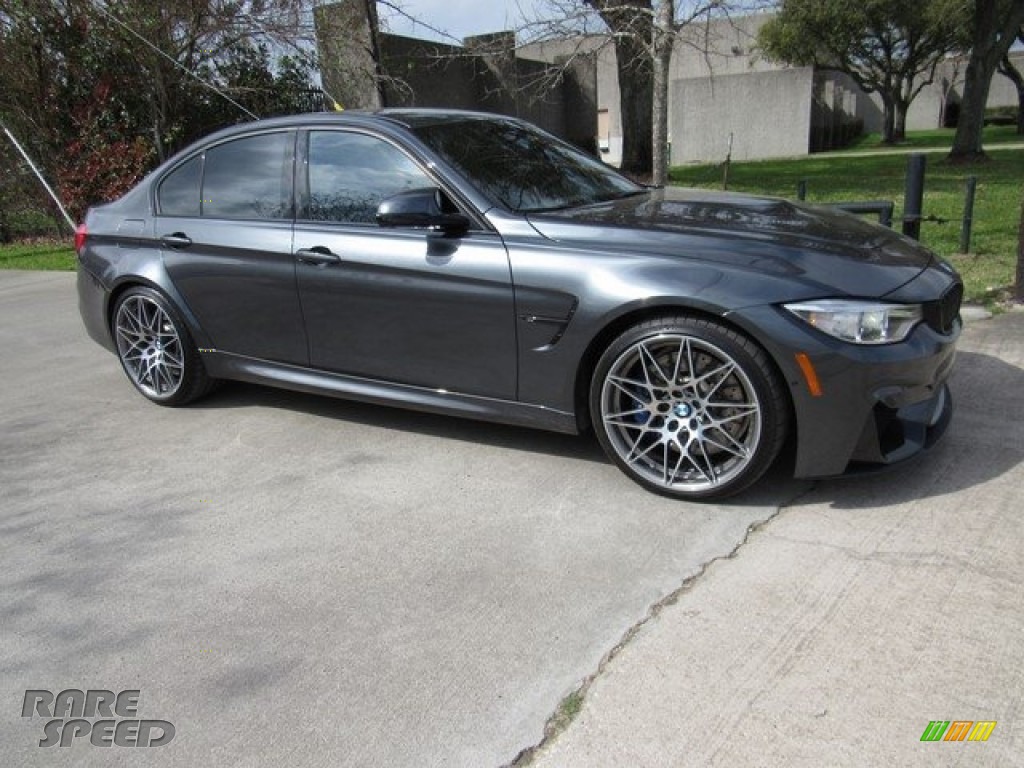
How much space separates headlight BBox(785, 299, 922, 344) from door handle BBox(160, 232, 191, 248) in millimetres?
3268

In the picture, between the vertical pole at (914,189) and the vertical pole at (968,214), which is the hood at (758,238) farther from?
the vertical pole at (968,214)

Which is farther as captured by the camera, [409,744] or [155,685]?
[155,685]

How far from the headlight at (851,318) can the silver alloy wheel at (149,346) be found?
349 cm

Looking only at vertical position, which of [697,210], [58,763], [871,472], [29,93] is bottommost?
[58,763]

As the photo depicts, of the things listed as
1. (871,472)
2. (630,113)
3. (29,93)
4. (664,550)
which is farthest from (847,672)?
(630,113)

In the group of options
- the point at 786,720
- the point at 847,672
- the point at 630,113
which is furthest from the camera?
the point at 630,113

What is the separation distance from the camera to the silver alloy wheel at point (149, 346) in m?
4.96

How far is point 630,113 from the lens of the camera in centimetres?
1819

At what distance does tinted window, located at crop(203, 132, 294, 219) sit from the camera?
444 centimetres

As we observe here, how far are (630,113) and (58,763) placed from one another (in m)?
17.7

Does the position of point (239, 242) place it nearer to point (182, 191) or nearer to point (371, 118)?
point (182, 191)

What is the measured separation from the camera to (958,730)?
219 cm

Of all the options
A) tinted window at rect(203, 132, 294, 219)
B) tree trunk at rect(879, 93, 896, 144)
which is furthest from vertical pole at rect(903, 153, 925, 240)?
tree trunk at rect(879, 93, 896, 144)

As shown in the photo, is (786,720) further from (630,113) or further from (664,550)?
(630,113)
